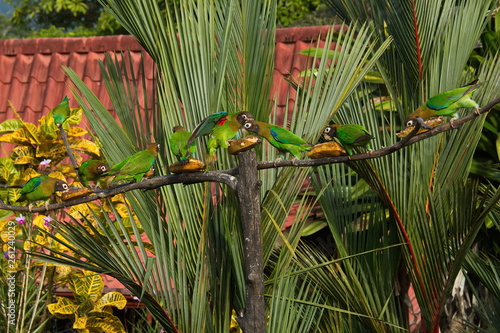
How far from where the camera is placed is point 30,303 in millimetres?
4469

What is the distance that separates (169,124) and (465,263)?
5.45ft

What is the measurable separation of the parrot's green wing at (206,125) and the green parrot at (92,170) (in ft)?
1.40

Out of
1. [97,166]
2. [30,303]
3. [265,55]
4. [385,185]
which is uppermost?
[265,55]

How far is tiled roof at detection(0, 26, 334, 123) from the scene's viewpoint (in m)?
6.40

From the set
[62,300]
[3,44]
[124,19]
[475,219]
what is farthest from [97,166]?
[3,44]

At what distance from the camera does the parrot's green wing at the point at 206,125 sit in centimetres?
215

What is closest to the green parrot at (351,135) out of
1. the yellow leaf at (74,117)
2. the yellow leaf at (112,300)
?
the yellow leaf at (112,300)

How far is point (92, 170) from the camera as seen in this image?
Answer: 2475mm

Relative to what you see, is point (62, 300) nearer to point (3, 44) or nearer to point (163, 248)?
point (163, 248)

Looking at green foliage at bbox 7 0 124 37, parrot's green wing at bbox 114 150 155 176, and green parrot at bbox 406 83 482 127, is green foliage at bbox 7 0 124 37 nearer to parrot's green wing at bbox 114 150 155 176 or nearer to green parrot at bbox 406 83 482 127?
parrot's green wing at bbox 114 150 155 176

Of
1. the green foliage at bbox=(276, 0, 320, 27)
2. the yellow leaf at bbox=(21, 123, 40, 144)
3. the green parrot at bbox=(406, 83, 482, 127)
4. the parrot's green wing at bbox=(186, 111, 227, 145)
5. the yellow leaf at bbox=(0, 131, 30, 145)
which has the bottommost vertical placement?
the green foliage at bbox=(276, 0, 320, 27)

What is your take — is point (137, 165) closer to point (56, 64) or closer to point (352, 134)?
point (352, 134)

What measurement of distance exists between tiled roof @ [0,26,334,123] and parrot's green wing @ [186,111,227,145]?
160 inches

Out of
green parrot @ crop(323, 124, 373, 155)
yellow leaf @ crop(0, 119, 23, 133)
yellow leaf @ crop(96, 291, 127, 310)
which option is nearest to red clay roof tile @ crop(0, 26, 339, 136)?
yellow leaf @ crop(0, 119, 23, 133)
